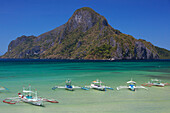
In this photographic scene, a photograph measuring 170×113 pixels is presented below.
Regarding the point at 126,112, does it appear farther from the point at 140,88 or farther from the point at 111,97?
the point at 140,88

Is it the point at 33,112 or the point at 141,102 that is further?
the point at 141,102

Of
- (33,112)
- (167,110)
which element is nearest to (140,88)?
(167,110)

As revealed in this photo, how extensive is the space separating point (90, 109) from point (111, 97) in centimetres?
869

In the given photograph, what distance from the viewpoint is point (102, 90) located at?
A: 41.2 metres

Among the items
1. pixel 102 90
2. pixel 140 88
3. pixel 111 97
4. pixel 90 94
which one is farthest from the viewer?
pixel 140 88

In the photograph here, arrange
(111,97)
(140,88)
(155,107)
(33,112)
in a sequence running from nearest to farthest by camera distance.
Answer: (33,112) < (155,107) < (111,97) < (140,88)

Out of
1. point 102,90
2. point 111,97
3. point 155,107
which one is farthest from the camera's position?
point 102,90

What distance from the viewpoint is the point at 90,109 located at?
27.7 metres

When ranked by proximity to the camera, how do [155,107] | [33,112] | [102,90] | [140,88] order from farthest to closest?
1. [140,88]
2. [102,90]
3. [155,107]
4. [33,112]

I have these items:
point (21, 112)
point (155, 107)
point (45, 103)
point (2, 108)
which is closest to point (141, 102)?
point (155, 107)

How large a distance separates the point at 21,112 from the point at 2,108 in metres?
3.87

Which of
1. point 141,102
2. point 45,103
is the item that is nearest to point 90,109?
point 45,103

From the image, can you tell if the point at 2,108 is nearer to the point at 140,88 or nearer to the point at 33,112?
the point at 33,112

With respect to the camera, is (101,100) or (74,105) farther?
(101,100)
